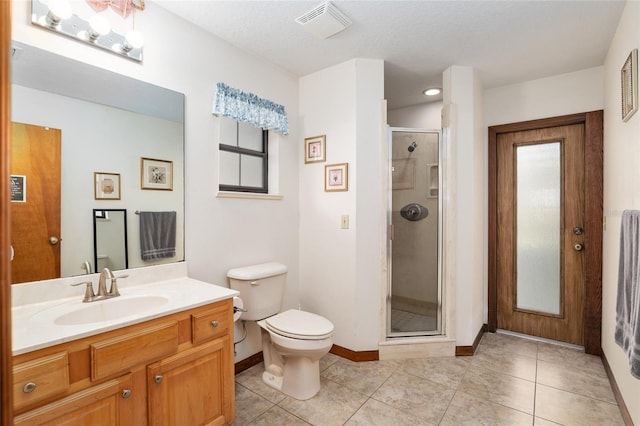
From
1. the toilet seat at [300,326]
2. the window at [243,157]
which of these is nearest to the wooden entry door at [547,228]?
the toilet seat at [300,326]

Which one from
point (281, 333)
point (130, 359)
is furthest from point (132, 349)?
point (281, 333)

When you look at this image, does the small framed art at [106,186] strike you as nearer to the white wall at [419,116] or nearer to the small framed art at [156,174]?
the small framed art at [156,174]

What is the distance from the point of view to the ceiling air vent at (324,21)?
6.06ft

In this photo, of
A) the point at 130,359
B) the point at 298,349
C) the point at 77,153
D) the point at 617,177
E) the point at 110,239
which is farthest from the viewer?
the point at 617,177

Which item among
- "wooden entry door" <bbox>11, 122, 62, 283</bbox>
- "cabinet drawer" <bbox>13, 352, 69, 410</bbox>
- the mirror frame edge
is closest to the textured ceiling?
"wooden entry door" <bbox>11, 122, 62, 283</bbox>

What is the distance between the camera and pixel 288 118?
274cm

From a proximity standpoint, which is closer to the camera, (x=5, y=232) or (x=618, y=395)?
(x=5, y=232)

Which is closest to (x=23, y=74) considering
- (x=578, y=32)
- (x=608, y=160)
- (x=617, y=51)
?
(x=578, y=32)

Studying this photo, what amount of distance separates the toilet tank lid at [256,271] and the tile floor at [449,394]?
77cm

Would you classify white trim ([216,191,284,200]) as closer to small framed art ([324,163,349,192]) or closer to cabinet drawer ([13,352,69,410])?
small framed art ([324,163,349,192])

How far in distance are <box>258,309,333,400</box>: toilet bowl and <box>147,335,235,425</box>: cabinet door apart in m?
0.41

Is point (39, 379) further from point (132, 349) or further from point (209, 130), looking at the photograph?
point (209, 130)

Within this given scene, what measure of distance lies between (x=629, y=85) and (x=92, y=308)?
10.00ft

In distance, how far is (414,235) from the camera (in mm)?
2734
